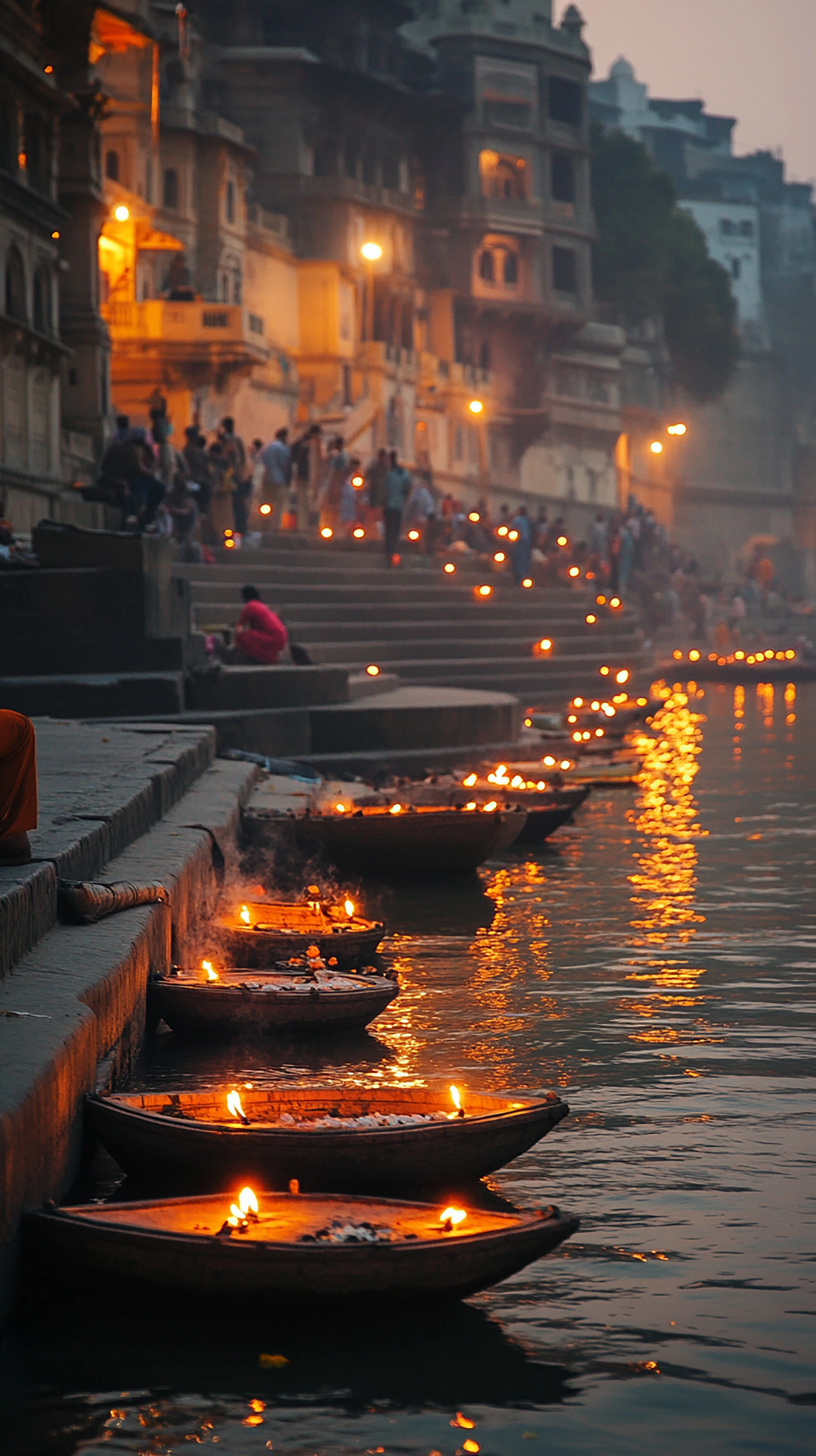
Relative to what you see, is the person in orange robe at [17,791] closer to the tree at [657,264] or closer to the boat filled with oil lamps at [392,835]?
the boat filled with oil lamps at [392,835]

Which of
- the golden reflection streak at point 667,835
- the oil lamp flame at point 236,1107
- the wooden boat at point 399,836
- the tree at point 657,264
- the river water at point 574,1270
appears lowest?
the river water at point 574,1270

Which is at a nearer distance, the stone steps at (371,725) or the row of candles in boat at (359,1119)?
the row of candles in boat at (359,1119)

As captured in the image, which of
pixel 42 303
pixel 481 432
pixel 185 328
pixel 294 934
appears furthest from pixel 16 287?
pixel 481 432

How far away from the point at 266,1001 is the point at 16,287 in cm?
1720

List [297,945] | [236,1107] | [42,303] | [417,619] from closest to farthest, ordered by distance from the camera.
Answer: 1. [236,1107]
2. [297,945]
3. [42,303]
4. [417,619]

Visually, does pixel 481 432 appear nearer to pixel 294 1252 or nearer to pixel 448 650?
pixel 448 650

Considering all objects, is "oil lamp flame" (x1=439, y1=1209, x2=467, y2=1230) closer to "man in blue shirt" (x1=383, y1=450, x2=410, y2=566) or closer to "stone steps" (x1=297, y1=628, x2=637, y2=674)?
"stone steps" (x1=297, y1=628, x2=637, y2=674)

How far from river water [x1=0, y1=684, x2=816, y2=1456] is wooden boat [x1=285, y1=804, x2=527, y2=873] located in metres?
0.65

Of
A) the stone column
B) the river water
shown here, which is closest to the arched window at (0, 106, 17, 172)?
the stone column

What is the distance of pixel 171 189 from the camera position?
38062mm

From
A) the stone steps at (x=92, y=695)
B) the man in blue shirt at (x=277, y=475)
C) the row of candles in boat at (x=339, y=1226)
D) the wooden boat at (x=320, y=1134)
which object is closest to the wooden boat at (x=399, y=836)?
the stone steps at (x=92, y=695)

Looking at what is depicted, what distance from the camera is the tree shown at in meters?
64.9

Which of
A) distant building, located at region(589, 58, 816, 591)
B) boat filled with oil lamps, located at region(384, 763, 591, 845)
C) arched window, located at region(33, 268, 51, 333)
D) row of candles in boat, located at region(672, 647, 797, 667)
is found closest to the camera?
boat filled with oil lamps, located at region(384, 763, 591, 845)

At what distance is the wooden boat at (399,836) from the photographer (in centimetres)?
1095
